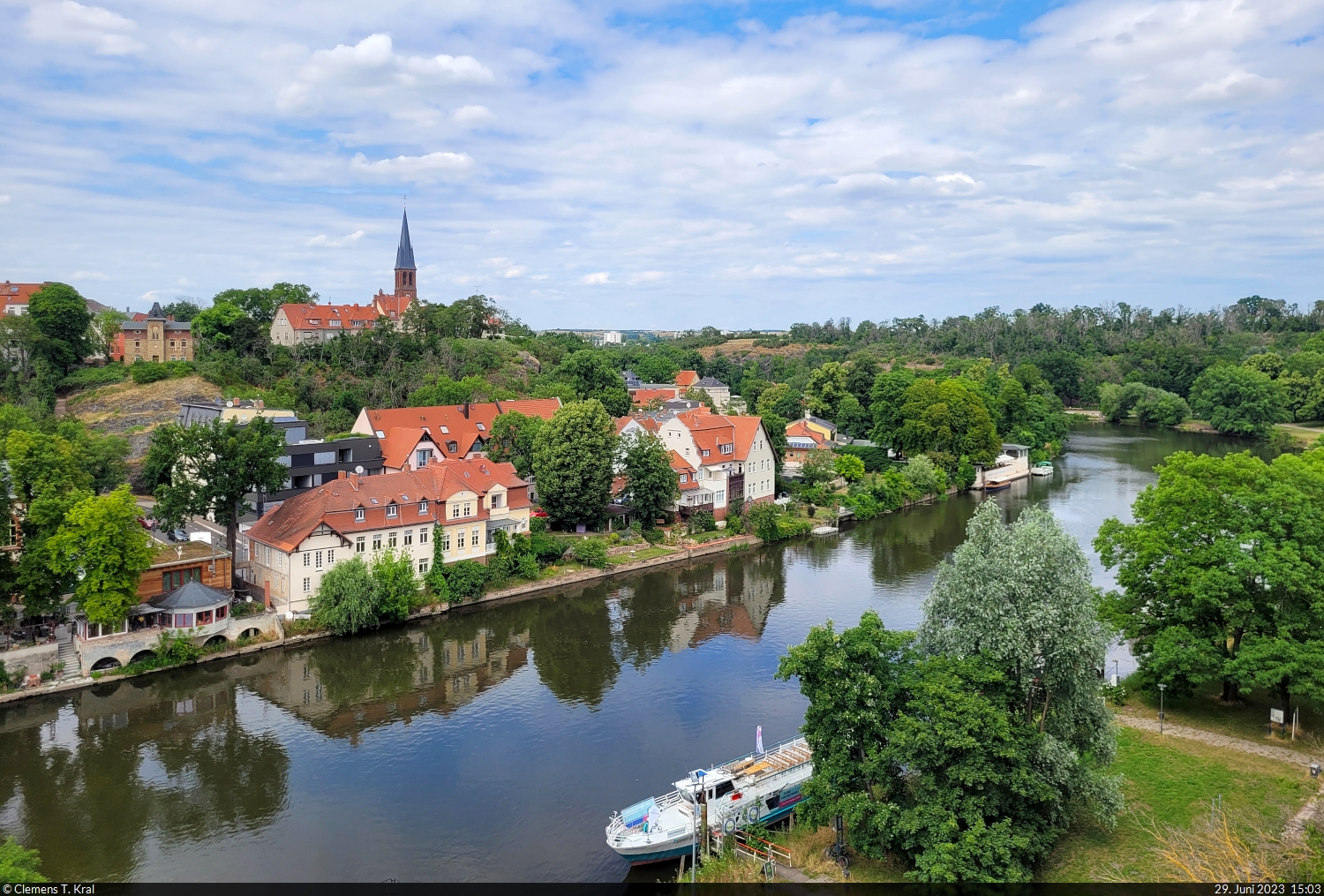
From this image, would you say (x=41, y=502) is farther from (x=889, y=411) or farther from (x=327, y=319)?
(x=889, y=411)

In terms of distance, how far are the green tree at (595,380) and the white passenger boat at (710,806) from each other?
43.4m

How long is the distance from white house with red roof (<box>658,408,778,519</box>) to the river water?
1015 centimetres

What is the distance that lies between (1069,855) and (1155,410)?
91279mm

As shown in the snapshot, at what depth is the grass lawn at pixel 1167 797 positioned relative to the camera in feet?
51.9

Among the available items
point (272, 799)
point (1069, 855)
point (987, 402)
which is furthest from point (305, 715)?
point (987, 402)

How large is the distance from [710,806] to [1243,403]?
8722 cm

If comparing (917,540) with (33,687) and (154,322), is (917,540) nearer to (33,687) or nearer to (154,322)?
(33,687)

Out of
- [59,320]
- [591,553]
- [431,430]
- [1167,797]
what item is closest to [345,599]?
[591,553]

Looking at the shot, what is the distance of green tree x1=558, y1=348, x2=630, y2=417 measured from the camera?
204 ft

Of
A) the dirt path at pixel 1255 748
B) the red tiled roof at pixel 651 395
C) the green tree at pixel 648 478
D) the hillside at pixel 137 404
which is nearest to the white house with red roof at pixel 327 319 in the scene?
the hillside at pixel 137 404

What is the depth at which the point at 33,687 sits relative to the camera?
25281mm

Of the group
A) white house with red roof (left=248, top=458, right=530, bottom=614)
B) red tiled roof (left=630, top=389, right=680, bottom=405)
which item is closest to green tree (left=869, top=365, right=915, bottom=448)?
red tiled roof (left=630, top=389, right=680, bottom=405)

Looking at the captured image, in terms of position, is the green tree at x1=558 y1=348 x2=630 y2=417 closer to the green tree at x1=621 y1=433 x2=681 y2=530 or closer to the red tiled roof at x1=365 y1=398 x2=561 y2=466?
the red tiled roof at x1=365 y1=398 x2=561 y2=466

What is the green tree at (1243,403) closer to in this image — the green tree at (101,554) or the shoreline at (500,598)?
the shoreline at (500,598)
